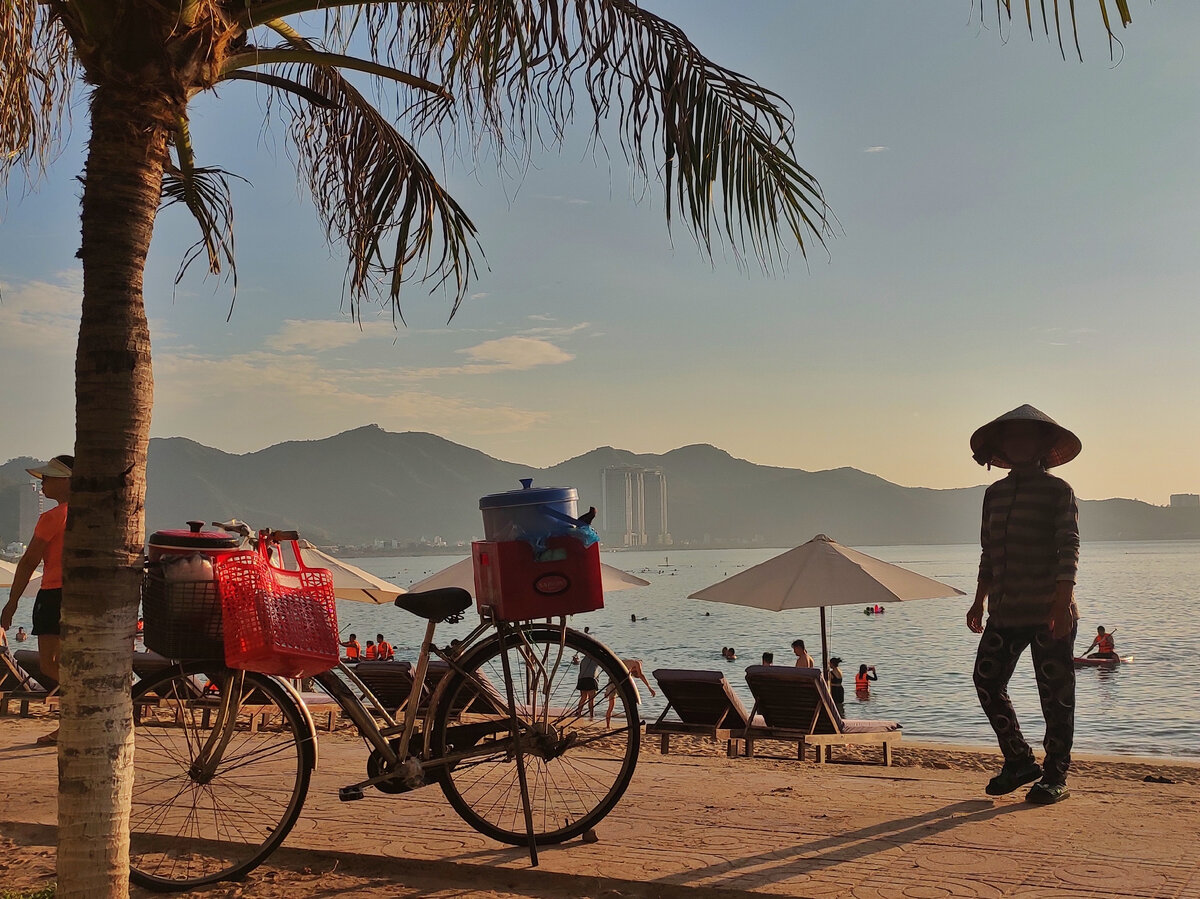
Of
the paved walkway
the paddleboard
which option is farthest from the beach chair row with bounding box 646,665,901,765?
the paddleboard

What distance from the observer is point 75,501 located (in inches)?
141

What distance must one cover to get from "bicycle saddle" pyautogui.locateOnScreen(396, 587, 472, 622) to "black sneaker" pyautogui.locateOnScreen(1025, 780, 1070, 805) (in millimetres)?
3214

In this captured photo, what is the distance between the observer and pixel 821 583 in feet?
44.8

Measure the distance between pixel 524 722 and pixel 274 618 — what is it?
4.01 feet

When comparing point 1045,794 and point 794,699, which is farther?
point 794,699

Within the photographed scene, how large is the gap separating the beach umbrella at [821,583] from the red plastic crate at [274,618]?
Result: 930 centimetres

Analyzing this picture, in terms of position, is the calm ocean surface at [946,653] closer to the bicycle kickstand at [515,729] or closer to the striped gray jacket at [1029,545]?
the striped gray jacket at [1029,545]

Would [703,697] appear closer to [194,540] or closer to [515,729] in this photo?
[515,729]

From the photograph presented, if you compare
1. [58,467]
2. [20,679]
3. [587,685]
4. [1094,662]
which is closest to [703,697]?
[587,685]

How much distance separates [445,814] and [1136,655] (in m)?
52.7


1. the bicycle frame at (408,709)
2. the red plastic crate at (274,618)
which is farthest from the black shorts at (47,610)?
the red plastic crate at (274,618)

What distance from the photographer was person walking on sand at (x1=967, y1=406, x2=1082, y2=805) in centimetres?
570

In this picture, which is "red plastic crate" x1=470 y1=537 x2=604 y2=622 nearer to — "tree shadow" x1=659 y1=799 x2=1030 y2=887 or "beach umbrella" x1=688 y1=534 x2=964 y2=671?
"tree shadow" x1=659 y1=799 x2=1030 y2=887

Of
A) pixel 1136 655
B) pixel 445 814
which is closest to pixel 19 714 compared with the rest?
pixel 445 814
